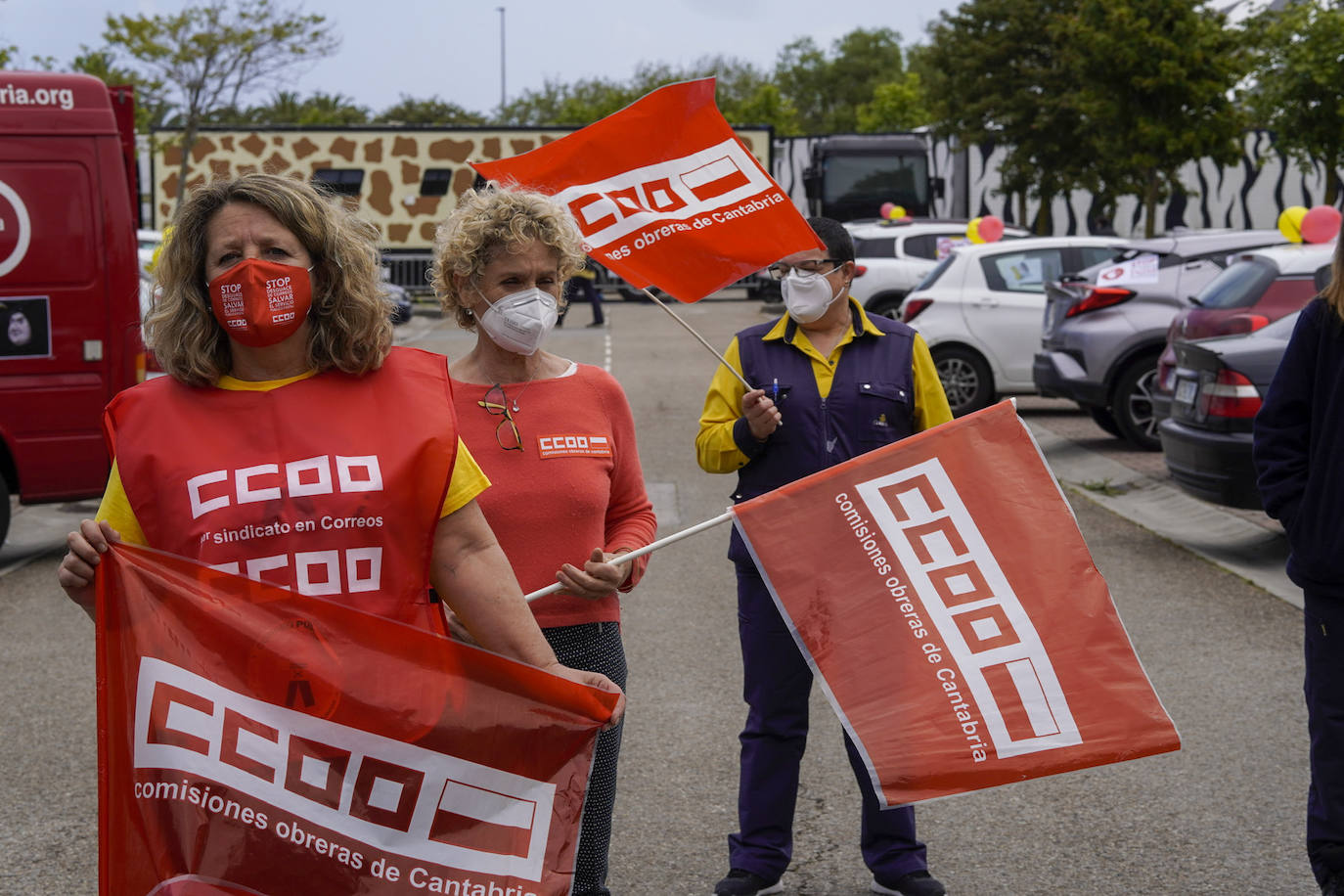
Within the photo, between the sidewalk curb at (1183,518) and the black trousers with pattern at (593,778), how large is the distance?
5.42 metres

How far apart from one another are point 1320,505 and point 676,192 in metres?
1.88

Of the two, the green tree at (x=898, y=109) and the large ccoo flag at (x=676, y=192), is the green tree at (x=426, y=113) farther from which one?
the large ccoo flag at (x=676, y=192)

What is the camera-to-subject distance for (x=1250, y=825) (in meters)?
4.77

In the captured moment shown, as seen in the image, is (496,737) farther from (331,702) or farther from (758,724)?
(758,724)

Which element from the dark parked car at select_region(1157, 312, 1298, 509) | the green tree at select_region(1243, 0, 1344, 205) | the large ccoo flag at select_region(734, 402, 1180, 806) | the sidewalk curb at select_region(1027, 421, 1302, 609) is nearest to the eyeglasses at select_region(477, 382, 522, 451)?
the large ccoo flag at select_region(734, 402, 1180, 806)

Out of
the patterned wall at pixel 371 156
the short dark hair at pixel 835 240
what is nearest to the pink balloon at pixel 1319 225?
the short dark hair at pixel 835 240

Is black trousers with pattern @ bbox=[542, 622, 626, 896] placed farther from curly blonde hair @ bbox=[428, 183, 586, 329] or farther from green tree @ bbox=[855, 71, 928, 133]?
green tree @ bbox=[855, 71, 928, 133]

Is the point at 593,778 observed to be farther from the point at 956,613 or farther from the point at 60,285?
the point at 60,285

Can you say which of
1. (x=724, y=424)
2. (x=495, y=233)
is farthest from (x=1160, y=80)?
(x=495, y=233)

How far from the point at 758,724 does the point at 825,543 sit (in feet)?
2.93

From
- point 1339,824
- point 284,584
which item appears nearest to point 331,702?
point 284,584

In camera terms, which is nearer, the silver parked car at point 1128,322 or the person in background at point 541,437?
the person in background at point 541,437

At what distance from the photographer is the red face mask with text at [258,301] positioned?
2.50 metres

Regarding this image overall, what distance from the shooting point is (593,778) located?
131 inches
